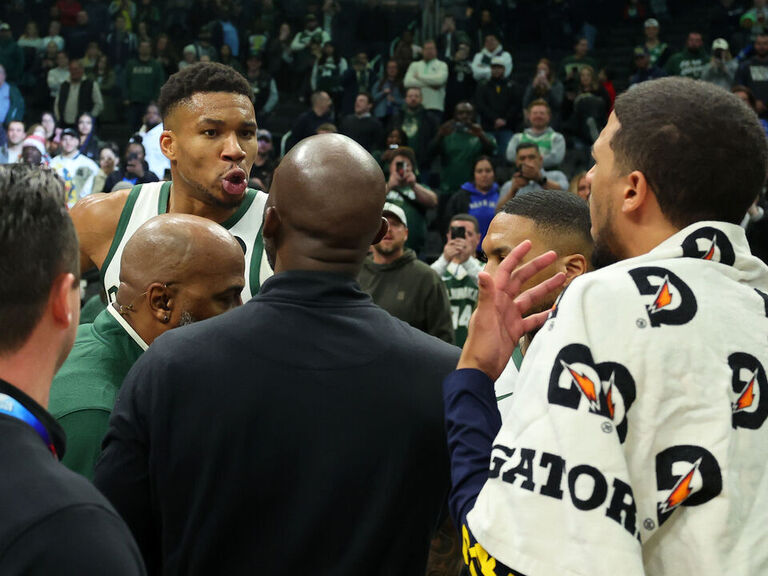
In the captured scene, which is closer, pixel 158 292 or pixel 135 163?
pixel 158 292

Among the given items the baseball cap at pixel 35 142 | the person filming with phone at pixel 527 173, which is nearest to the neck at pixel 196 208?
the person filming with phone at pixel 527 173

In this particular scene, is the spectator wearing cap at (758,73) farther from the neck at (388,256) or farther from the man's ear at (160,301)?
the man's ear at (160,301)

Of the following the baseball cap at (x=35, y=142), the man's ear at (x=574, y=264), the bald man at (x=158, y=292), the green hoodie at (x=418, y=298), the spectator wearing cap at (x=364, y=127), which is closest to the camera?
the bald man at (x=158, y=292)

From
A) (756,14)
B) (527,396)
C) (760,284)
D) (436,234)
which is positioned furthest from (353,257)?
(756,14)

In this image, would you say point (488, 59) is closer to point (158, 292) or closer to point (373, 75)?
point (373, 75)

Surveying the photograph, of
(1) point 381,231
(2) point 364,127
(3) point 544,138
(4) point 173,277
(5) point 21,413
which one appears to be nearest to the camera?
(5) point 21,413

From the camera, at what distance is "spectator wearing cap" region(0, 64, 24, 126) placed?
56.0 feet

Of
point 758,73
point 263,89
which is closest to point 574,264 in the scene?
point 758,73

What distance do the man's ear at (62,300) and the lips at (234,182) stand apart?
249 cm

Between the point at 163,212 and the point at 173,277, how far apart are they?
1.68 meters

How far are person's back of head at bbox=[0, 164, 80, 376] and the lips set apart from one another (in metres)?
2.47

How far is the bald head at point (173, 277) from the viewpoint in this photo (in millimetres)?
2473

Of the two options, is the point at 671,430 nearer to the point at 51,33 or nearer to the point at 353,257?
the point at 353,257

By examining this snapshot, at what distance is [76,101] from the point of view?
695 inches
